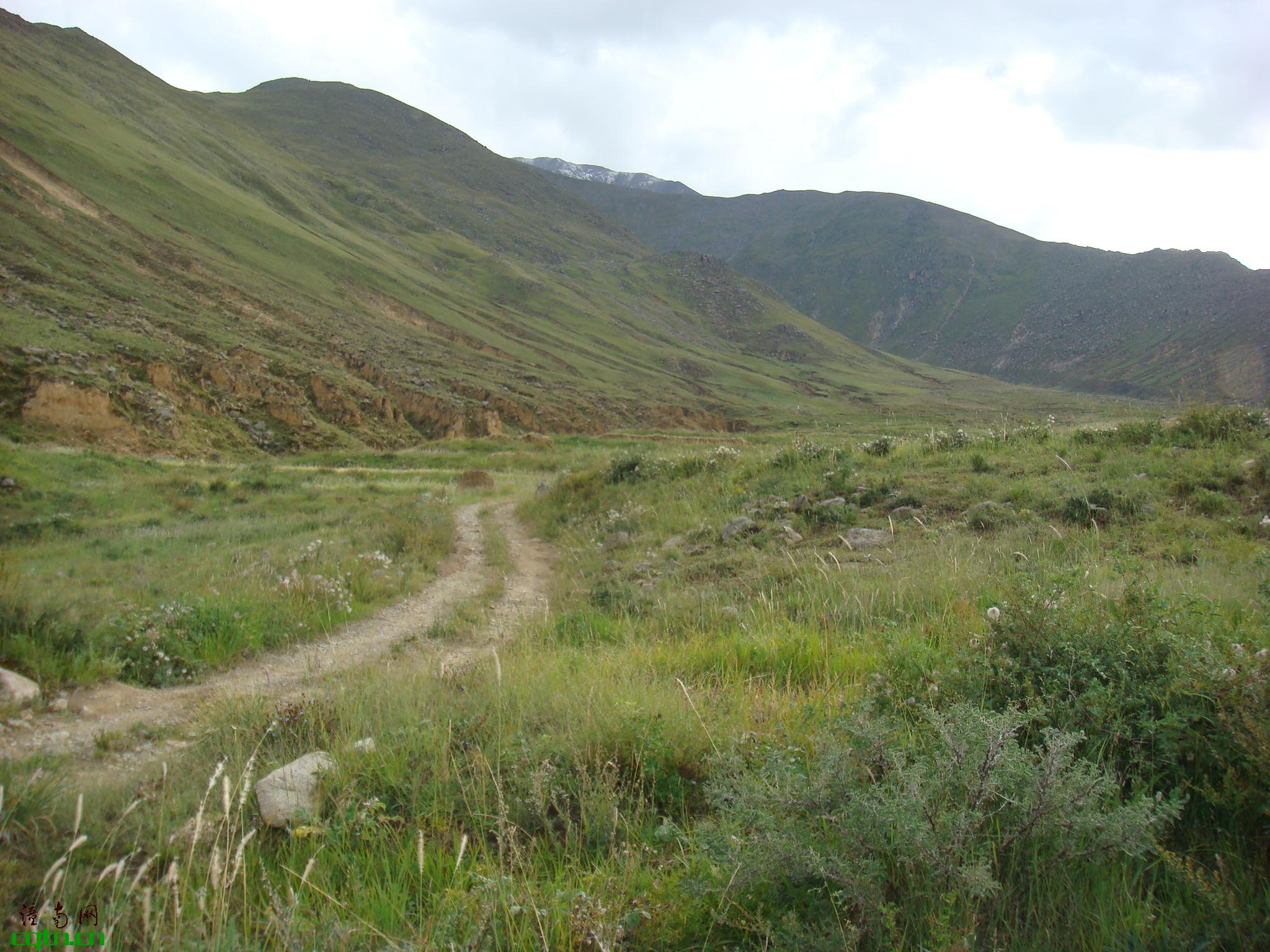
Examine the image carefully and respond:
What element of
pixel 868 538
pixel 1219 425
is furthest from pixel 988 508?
pixel 1219 425

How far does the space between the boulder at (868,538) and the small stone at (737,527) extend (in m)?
1.48

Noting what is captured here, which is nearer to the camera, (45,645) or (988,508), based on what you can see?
(45,645)

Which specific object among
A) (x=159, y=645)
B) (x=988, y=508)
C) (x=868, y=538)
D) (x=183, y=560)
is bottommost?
(x=183, y=560)

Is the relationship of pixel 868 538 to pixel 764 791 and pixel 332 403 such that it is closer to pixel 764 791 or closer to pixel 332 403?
pixel 764 791

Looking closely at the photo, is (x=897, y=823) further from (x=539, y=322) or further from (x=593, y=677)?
(x=539, y=322)

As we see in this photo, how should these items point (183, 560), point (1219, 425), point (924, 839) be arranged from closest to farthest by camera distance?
point (924, 839), point (1219, 425), point (183, 560)

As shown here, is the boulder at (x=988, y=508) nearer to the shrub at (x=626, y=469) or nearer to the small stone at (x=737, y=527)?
the small stone at (x=737, y=527)

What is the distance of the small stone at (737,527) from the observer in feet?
30.7

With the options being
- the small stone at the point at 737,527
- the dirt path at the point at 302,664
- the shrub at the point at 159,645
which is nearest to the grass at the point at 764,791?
the dirt path at the point at 302,664

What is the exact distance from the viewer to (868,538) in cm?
794

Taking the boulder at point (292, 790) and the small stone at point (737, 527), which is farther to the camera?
the small stone at point (737, 527)

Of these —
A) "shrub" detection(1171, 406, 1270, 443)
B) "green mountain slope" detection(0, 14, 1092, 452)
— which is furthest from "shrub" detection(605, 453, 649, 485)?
"green mountain slope" detection(0, 14, 1092, 452)

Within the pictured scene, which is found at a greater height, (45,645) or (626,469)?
(626,469)

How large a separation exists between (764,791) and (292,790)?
6.74ft
